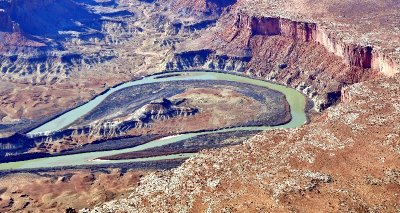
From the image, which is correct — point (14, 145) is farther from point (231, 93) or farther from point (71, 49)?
point (71, 49)

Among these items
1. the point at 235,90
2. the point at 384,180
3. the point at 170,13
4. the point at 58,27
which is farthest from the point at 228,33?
the point at 384,180

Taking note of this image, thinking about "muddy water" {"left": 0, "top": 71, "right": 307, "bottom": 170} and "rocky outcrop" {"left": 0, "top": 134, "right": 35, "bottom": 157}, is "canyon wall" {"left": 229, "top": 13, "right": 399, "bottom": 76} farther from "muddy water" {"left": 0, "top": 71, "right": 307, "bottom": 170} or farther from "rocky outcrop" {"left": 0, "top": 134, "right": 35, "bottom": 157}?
"rocky outcrop" {"left": 0, "top": 134, "right": 35, "bottom": 157}

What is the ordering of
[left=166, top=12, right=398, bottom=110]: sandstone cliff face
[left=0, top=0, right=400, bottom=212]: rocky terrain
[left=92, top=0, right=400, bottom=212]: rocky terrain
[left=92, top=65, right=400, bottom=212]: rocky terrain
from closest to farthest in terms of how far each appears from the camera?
[left=92, top=65, right=400, bottom=212]: rocky terrain
[left=92, top=0, right=400, bottom=212]: rocky terrain
[left=0, top=0, right=400, bottom=212]: rocky terrain
[left=166, top=12, right=398, bottom=110]: sandstone cliff face

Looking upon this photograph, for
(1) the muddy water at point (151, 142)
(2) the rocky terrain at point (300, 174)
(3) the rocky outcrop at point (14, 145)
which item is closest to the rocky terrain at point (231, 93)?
(2) the rocky terrain at point (300, 174)

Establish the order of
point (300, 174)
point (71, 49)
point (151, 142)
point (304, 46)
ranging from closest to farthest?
point (300, 174) < point (151, 142) < point (304, 46) < point (71, 49)

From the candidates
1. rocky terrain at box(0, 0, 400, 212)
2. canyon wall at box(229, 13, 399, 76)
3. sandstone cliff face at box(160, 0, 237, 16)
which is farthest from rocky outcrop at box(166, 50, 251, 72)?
sandstone cliff face at box(160, 0, 237, 16)

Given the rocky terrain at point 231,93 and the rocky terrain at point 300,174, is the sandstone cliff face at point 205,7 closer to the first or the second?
the rocky terrain at point 231,93

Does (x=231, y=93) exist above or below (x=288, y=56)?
below

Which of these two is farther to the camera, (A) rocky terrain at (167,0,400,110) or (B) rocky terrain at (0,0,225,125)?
(B) rocky terrain at (0,0,225,125)

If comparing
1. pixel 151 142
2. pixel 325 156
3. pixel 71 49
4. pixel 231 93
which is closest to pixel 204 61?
pixel 231 93
